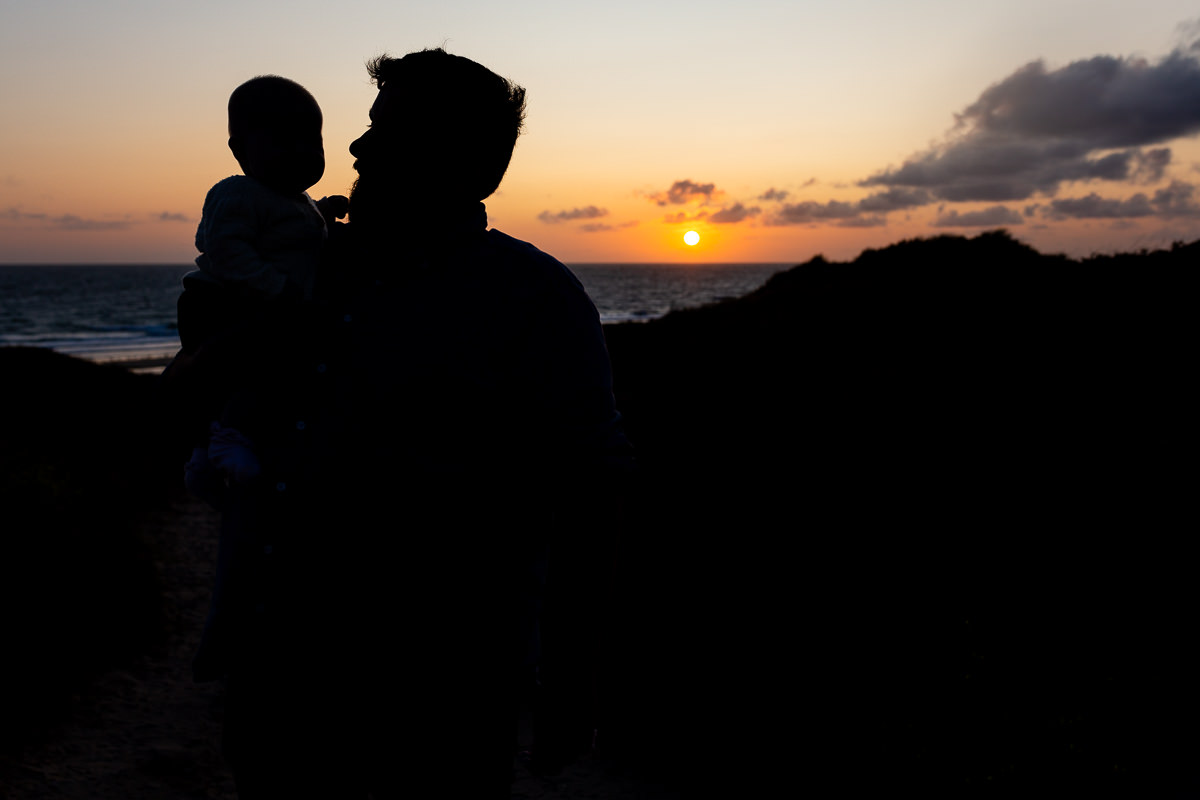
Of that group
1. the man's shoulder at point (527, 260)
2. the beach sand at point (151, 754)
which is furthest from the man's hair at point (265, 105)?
the beach sand at point (151, 754)

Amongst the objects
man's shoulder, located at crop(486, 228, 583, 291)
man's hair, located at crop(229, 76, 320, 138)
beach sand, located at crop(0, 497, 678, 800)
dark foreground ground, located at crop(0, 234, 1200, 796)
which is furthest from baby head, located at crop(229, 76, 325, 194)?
dark foreground ground, located at crop(0, 234, 1200, 796)

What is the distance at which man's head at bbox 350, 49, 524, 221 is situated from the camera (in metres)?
1.92

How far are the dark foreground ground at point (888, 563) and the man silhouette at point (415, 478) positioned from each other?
3959 mm

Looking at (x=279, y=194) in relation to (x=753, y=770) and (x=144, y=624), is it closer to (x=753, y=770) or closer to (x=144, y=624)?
(x=753, y=770)

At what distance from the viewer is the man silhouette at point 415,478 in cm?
188

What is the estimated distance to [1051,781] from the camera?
15.5ft

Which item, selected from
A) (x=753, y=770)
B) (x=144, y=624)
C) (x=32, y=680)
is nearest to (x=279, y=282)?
(x=753, y=770)

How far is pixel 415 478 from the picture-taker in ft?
6.09

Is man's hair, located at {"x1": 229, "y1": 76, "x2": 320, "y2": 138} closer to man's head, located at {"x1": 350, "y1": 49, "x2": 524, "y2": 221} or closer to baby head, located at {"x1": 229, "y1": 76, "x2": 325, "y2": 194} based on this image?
baby head, located at {"x1": 229, "y1": 76, "x2": 325, "y2": 194}

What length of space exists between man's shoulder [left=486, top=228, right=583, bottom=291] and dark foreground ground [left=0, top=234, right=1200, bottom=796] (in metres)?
4.34

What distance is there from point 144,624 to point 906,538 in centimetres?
680

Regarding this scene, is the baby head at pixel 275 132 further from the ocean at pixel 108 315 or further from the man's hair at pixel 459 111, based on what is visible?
the ocean at pixel 108 315

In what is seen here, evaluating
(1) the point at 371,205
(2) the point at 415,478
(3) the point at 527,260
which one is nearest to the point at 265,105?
(1) the point at 371,205

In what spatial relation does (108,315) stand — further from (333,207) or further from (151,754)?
(333,207)
